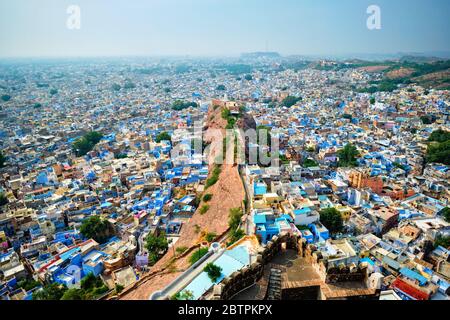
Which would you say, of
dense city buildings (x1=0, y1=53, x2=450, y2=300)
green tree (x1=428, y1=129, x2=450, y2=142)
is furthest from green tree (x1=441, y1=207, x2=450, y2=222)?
green tree (x1=428, y1=129, x2=450, y2=142)

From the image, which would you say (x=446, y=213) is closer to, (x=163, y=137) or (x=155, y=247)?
(x=155, y=247)

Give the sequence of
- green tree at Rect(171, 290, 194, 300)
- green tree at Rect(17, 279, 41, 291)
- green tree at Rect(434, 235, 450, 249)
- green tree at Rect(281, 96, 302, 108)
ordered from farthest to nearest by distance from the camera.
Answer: green tree at Rect(281, 96, 302, 108) < green tree at Rect(434, 235, 450, 249) < green tree at Rect(17, 279, 41, 291) < green tree at Rect(171, 290, 194, 300)

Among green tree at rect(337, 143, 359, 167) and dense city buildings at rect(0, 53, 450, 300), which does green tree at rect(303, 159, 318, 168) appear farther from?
green tree at rect(337, 143, 359, 167)

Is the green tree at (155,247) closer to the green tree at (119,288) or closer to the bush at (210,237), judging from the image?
the green tree at (119,288)

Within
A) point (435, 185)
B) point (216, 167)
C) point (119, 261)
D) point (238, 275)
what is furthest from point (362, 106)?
point (238, 275)

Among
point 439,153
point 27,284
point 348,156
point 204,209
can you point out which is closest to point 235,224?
point 204,209

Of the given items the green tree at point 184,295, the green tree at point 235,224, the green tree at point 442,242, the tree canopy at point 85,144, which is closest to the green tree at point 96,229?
the green tree at point 235,224
